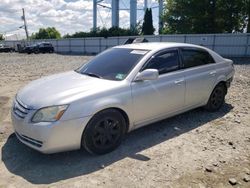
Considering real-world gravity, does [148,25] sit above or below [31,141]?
above

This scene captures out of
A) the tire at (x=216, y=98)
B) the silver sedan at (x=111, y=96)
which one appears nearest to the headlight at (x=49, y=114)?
the silver sedan at (x=111, y=96)

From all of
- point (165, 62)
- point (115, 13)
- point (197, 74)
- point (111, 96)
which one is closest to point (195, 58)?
point (197, 74)

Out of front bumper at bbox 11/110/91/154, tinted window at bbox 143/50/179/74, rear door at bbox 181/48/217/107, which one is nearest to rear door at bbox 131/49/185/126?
tinted window at bbox 143/50/179/74

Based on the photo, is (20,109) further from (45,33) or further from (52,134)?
(45,33)

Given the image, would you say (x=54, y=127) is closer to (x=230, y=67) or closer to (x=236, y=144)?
(x=236, y=144)

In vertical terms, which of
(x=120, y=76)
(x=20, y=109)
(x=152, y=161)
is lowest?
(x=152, y=161)

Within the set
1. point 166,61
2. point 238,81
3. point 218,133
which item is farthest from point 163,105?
point 238,81

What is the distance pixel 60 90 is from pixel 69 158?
3.25 ft

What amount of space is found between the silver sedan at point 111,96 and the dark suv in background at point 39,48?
32848mm

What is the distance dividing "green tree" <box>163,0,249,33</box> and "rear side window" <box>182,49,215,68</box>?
28.2 meters

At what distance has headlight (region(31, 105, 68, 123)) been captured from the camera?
3633mm

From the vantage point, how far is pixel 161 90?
15.3ft

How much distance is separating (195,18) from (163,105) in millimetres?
30596

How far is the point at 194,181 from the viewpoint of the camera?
11.4ft
